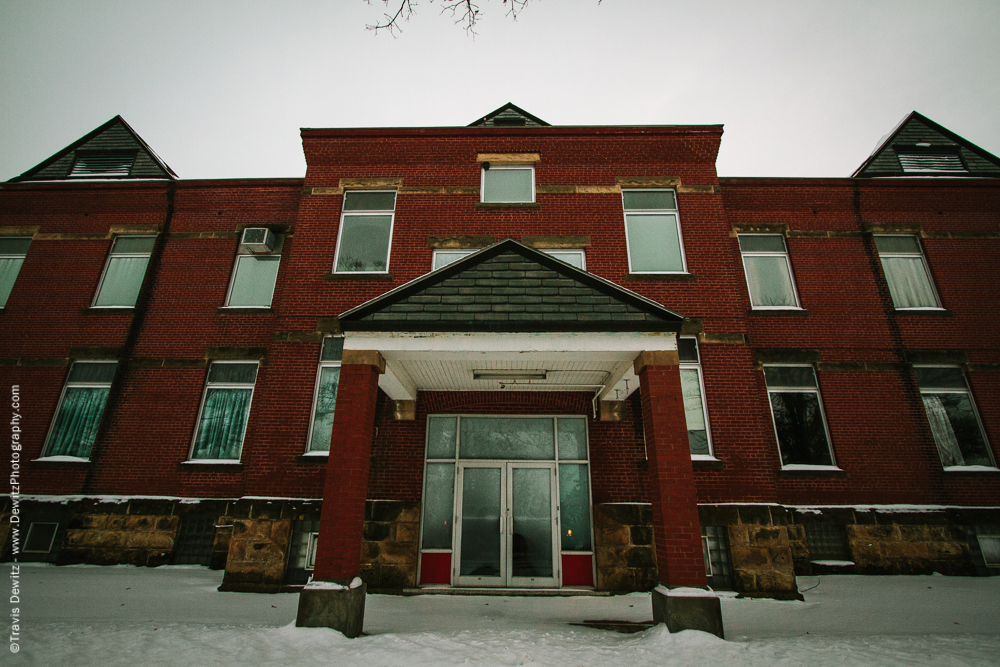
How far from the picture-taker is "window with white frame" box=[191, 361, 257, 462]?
960 cm

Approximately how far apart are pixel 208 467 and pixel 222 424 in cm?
95

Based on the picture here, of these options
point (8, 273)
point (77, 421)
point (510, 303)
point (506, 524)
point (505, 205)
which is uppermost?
Answer: point (505, 205)

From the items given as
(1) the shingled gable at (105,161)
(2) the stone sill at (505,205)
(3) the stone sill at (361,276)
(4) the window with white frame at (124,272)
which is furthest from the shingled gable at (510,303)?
(1) the shingled gable at (105,161)

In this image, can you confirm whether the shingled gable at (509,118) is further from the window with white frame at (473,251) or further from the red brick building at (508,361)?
the window with white frame at (473,251)

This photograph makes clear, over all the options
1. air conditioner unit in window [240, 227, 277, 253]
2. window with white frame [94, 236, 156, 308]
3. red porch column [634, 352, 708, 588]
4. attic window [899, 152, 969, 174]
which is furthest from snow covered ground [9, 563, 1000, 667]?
attic window [899, 152, 969, 174]

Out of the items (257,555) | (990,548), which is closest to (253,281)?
(257,555)

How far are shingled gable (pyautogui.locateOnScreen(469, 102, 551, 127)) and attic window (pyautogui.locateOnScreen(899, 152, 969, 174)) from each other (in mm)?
10375

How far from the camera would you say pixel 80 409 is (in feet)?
33.0

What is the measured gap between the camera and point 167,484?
9258 mm

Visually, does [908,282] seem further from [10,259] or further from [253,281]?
[10,259]

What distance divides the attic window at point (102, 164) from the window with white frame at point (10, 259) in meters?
2.48

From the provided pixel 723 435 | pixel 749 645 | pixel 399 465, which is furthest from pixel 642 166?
pixel 749 645

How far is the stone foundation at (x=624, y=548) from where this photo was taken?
24.6 feet

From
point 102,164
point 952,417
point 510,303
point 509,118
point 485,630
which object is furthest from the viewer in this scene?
point 102,164
